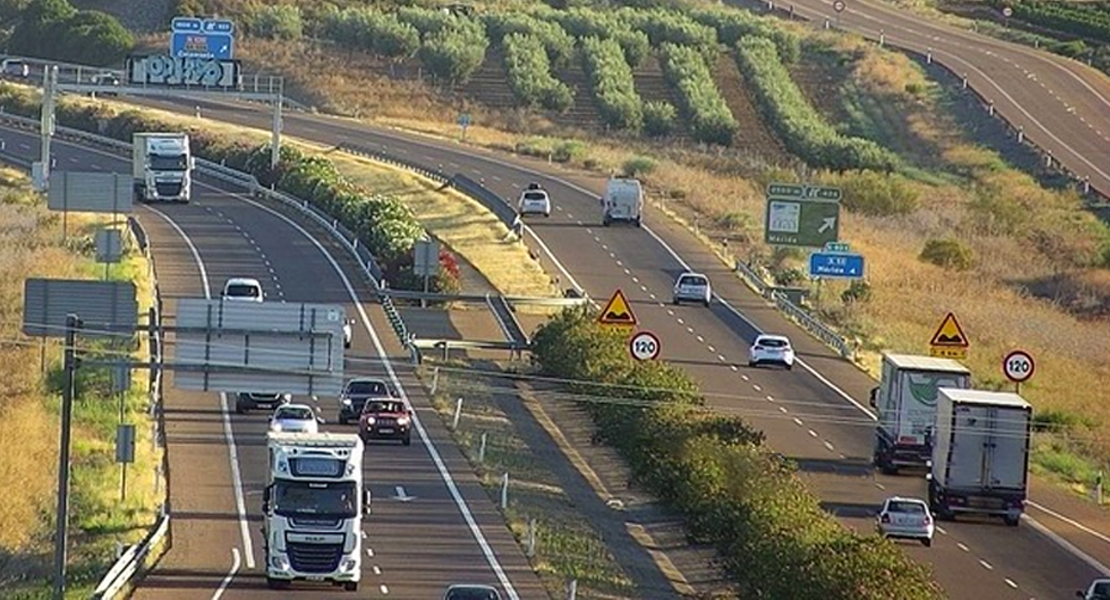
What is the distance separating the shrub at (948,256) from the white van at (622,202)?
13.1 metres

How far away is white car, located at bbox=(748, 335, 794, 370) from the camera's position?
77.0m

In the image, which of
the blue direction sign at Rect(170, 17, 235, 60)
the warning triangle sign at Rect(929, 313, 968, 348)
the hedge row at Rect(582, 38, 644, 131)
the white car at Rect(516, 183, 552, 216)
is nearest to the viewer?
the warning triangle sign at Rect(929, 313, 968, 348)

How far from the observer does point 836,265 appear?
281 ft

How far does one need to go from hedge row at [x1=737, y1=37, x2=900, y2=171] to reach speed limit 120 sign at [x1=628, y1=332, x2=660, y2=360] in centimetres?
7159

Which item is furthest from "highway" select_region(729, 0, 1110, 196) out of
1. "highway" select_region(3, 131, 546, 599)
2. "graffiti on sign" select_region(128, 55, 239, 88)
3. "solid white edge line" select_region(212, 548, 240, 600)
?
"solid white edge line" select_region(212, 548, 240, 600)

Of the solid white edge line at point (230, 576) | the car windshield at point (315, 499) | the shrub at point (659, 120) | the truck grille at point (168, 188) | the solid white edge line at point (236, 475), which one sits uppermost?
the shrub at point (659, 120)

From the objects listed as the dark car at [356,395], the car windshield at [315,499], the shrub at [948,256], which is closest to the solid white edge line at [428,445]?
the dark car at [356,395]

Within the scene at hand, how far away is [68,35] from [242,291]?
83212 millimetres

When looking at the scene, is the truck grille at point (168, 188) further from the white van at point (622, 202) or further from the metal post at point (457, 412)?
the metal post at point (457, 412)

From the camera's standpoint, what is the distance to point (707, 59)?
16262 cm

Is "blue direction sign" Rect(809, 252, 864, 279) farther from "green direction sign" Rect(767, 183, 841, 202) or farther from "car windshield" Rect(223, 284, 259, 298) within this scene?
"car windshield" Rect(223, 284, 259, 298)

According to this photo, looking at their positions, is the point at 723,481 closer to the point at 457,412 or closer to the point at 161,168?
the point at 457,412

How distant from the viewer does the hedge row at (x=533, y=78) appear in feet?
487

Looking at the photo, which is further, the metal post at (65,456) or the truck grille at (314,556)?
the truck grille at (314,556)
